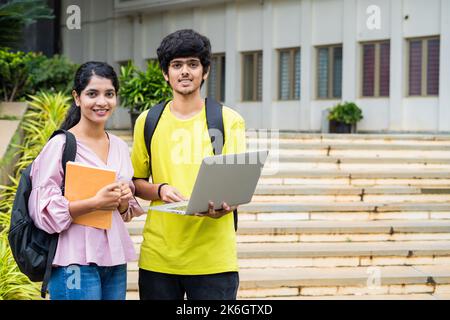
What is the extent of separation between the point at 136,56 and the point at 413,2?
9.68 metres

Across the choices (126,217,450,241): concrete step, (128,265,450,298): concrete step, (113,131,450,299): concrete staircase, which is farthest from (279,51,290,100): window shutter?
(128,265,450,298): concrete step

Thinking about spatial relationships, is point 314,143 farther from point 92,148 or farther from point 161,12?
point 161,12

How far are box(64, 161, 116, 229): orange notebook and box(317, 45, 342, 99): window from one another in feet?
57.9

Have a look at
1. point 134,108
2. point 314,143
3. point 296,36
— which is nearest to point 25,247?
point 314,143

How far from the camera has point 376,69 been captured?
64.2 ft

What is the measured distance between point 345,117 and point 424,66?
2.29 meters

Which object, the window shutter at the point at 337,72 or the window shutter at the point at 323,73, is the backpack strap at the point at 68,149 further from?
the window shutter at the point at 323,73

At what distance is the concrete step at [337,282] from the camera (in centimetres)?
690

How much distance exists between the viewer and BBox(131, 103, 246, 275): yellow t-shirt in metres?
3.42

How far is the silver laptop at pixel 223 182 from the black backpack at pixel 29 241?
46cm

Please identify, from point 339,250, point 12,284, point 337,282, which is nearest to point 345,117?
point 339,250

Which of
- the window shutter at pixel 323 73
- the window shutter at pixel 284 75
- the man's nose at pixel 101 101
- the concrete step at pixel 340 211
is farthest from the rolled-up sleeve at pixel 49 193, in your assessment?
the window shutter at pixel 284 75

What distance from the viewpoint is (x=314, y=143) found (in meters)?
11.6

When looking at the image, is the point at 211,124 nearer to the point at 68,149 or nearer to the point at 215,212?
the point at 215,212
